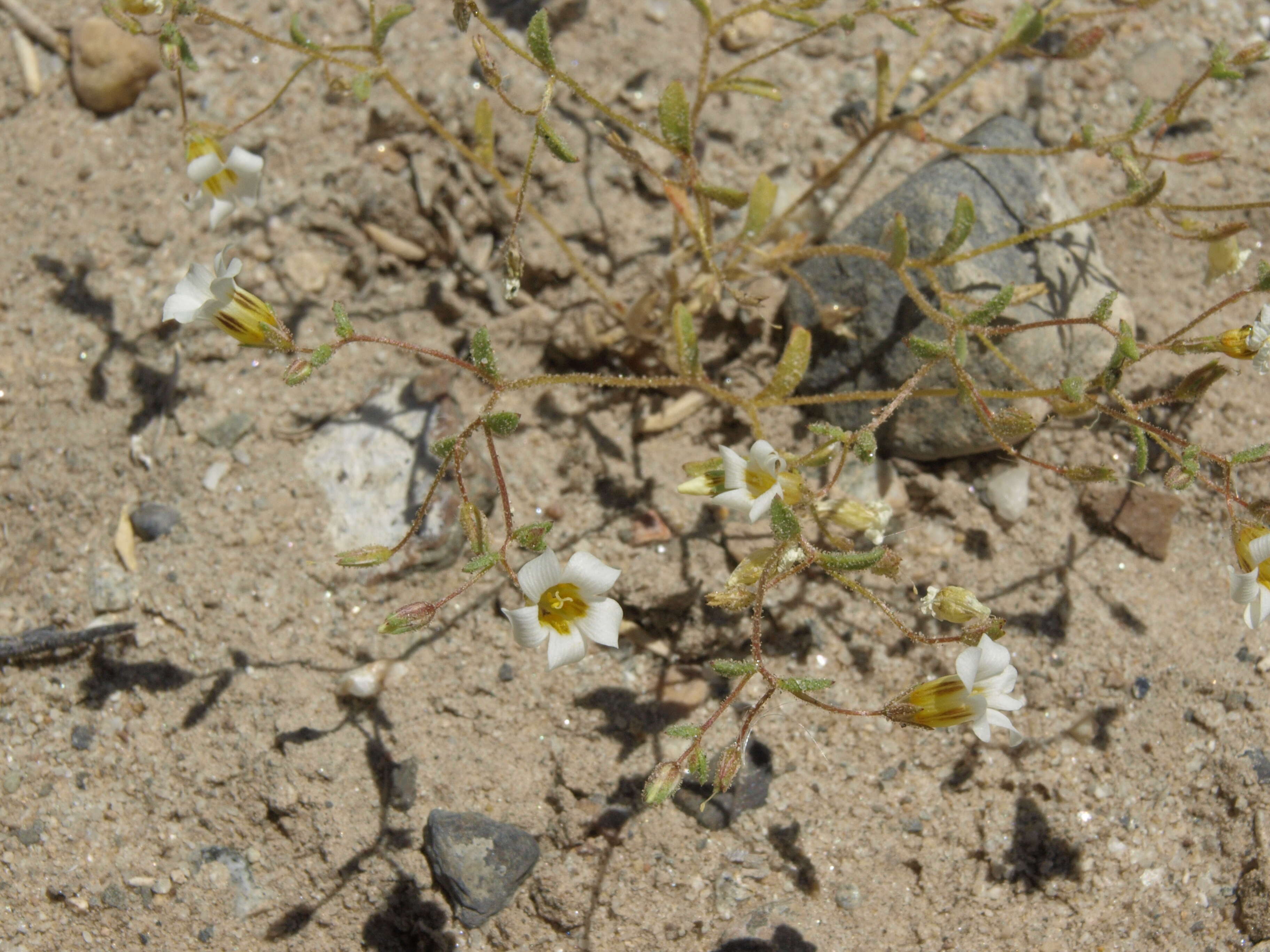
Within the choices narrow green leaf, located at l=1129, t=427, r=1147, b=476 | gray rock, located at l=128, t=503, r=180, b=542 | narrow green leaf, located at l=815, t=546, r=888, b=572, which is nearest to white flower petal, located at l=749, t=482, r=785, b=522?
narrow green leaf, located at l=815, t=546, r=888, b=572

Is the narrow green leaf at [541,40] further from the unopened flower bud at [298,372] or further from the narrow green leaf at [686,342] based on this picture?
the unopened flower bud at [298,372]

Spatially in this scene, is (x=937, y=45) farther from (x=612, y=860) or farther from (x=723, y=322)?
Answer: (x=612, y=860)

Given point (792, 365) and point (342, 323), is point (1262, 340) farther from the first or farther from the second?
point (342, 323)

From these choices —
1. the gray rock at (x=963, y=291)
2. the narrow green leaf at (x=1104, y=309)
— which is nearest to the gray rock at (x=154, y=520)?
the gray rock at (x=963, y=291)

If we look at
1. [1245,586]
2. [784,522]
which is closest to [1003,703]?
[1245,586]

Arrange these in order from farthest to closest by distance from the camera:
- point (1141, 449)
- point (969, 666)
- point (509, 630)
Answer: point (509, 630)
point (1141, 449)
point (969, 666)

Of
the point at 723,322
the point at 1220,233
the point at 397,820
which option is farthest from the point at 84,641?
the point at 1220,233
